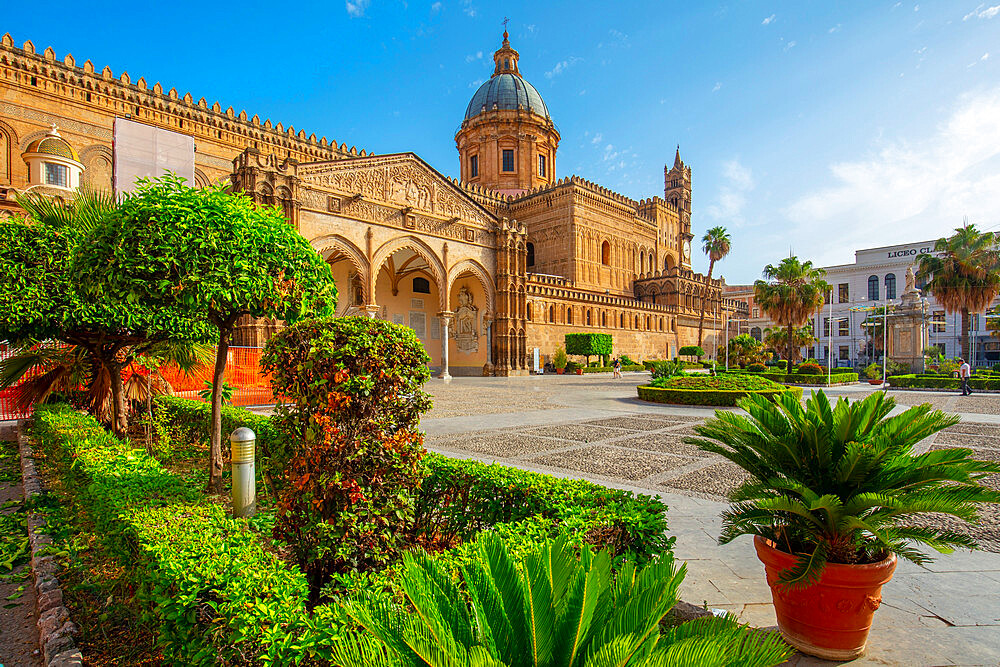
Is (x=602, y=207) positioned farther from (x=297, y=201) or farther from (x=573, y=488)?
(x=573, y=488)

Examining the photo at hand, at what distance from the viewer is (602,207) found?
41656 millimetres

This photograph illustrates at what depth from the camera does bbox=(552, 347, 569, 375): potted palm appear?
34.0 m

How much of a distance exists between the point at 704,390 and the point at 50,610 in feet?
48.0

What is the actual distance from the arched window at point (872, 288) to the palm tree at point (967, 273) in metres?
27.9

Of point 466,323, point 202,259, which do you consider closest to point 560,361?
point 466,323

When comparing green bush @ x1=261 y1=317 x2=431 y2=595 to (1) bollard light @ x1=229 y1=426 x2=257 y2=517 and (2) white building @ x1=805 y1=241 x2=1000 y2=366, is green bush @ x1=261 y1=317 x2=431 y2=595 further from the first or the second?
(2) white building @ x1=805 y1=241 x2=1000 y2=366

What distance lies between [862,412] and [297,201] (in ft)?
77.9

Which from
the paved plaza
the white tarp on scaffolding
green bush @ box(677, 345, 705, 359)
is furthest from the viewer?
green bush @ box(677, 345, 705, 359)

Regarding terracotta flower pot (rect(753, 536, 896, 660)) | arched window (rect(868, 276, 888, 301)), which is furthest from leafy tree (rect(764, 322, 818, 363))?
terracotta flower pot (rect(753, 536, 896, 660))

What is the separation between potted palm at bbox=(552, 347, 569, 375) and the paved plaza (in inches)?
768

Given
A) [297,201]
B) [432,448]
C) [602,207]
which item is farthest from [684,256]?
[432,448]

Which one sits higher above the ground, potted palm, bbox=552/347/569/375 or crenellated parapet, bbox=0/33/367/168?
crenellated parapet, bbox=0/33/367/168

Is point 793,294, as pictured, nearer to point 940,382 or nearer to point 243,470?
point 940,382

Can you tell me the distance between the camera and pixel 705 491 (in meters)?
5.50
